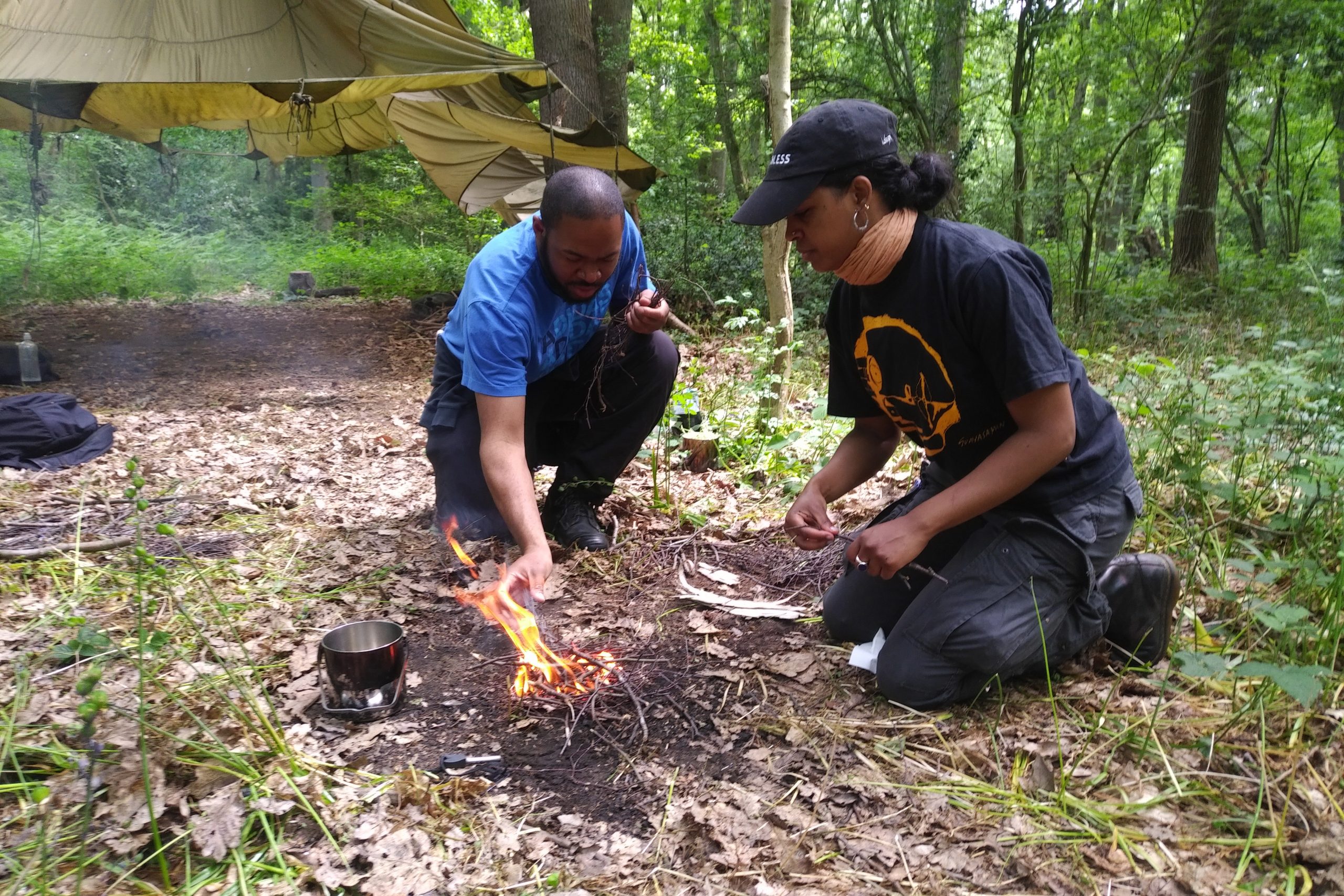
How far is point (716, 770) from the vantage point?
2162mm

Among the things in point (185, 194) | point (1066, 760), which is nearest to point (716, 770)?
point (1066, 760)

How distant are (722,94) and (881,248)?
1043 centimetres

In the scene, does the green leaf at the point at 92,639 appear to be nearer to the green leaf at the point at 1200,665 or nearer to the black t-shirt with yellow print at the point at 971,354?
the black t-shirt with yellow print at the point at 971,354

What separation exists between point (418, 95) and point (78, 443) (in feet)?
14.9

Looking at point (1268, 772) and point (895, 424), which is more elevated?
point (895, 424)

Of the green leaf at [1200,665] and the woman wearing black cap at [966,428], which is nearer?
the green leaf at [1200,665]

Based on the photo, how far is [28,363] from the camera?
6809 mm

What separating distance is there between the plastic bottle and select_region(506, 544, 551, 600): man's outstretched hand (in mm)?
6678

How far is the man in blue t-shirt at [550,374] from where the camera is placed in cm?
271

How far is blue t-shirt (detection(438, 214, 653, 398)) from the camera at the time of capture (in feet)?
9.33

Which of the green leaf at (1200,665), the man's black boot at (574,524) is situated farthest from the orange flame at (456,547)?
the green leaf at (1200,665)

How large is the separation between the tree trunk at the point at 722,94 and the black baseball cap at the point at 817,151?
9.47m

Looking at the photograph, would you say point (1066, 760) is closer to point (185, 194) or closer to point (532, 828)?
point (532, 828)

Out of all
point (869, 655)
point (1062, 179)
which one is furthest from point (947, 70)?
point (869, 655)
